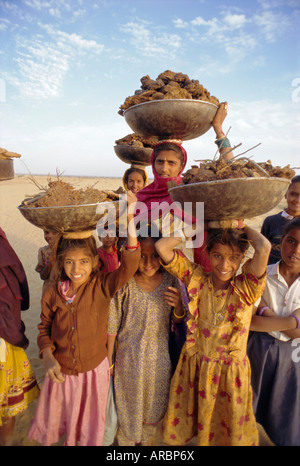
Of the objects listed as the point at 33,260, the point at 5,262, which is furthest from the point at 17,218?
the point at 5,262

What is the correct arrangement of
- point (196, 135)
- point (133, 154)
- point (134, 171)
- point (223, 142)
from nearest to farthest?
point (223, 142) → point (196, 135) → point (133, 154) → point (134, 171)

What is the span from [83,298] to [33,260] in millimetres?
6969

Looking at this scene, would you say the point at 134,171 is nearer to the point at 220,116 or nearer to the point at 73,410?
the point at 220,116

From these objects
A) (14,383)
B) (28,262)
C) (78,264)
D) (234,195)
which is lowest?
(28,262)

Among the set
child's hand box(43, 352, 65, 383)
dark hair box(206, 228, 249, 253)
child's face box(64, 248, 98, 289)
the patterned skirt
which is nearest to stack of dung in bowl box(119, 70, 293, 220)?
dark hair box(206, 228, 249, 253)

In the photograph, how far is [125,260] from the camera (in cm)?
178

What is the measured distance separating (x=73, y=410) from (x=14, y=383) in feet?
2.17

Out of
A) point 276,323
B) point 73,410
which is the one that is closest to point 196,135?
point 276,323

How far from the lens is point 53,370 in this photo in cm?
184

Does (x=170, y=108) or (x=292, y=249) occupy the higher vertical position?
(x=170, y=108)

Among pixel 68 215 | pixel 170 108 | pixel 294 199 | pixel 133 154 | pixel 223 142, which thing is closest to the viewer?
pixel 68 215

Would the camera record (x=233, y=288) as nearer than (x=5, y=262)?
Yes

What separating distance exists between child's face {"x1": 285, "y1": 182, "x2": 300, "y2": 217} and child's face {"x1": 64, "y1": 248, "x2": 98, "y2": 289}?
1965 millimetres
